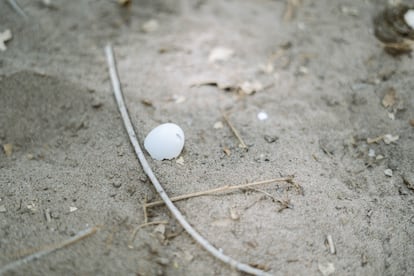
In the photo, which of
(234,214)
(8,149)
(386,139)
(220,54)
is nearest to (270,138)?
(234,214)

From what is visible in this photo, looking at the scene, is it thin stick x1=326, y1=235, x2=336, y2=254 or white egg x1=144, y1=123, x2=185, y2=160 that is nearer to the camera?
thin stick x1=326, y1=235, x2=336, y2=254

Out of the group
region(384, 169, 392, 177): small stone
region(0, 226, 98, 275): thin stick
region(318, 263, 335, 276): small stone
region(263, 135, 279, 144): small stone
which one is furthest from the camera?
region(263, 135, 279, 144): small stone

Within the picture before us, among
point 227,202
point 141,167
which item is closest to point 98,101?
point 141,167

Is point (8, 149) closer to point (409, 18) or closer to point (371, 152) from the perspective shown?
point (371, 152)

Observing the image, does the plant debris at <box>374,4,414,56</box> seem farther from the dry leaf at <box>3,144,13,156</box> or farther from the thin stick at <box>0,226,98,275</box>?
the dry leaf at <box>3,144,13,156</box>

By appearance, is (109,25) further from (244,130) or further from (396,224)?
(396,224)

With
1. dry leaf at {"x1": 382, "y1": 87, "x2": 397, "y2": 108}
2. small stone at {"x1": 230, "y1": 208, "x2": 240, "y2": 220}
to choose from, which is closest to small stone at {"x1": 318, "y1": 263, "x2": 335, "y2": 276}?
small stone at {"x1": 230, "y1": 208, "x2": 240, "y2": 220}
